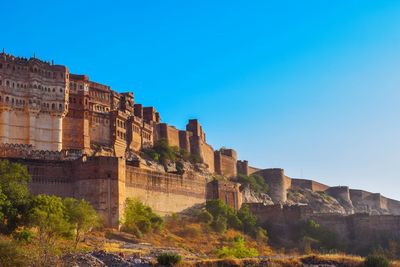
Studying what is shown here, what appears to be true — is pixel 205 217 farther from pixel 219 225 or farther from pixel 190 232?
pixel 190 232

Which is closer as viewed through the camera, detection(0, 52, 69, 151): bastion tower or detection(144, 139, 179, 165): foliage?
detection(0, 52, 69, 151): bastion tower

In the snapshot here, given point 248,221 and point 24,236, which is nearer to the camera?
point 24,236

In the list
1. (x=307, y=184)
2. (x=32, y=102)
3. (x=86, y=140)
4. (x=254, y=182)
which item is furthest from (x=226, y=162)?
(x=32, y=102)

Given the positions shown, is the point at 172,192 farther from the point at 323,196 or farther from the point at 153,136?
the point at 323,196

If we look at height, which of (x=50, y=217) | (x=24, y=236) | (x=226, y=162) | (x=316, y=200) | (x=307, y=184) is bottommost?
(x=24, y=236)

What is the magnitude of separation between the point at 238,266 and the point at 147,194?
98.0ft

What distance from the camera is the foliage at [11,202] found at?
4600cm

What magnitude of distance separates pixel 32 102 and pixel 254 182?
1564 inches

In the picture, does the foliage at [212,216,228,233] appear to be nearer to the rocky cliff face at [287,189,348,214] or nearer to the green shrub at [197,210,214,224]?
the green shrub at [197,210,214,224]

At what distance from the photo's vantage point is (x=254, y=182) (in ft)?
333

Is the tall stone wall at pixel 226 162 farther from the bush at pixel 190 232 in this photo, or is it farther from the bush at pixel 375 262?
the bush at pixel 375 262

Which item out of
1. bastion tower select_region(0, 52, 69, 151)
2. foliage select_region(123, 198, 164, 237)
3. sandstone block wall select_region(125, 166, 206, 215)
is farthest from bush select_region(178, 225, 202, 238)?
bastion tower select_region(0, 52, 69, 151)

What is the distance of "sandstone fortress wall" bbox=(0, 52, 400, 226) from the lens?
193 feet

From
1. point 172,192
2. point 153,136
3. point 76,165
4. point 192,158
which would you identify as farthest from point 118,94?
point 76,165
